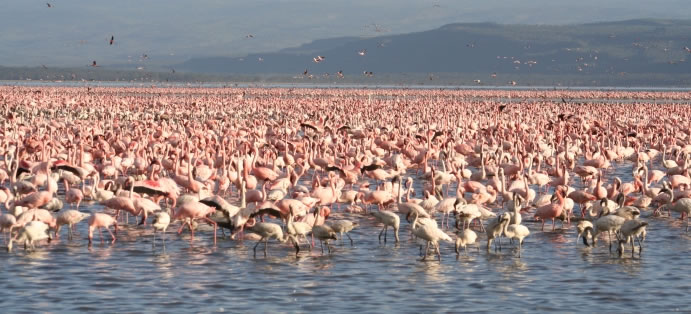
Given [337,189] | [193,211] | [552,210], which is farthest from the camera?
[337,189]

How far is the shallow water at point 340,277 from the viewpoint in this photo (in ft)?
39.9

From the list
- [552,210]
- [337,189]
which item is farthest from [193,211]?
[552,210]

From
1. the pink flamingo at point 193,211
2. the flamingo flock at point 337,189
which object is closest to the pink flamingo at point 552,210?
the flamingo flock at point 337,189

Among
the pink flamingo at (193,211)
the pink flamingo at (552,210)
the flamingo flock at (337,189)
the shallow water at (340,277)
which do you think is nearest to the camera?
the shallow water at (340,277)

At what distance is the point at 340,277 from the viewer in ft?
44.7

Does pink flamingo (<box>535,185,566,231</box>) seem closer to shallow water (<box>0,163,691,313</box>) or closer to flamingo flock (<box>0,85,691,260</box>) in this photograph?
flamingo flock (<box>0,85,691,260</box>)

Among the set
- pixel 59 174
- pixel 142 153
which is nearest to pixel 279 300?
pixel 59 174

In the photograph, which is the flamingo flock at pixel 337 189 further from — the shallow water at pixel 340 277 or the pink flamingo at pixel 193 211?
the shallow water at pixel 340 277

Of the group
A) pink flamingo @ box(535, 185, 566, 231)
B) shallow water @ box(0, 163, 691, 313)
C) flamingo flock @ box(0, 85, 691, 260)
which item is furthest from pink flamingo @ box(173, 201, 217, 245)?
pink flamingo @ box(535, 185, 566, 231)

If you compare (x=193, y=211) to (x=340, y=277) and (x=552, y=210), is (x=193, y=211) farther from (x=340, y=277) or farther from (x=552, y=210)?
(x=552, y=210)

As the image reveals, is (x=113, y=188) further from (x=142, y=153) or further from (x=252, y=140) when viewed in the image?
(x=252, y=140)

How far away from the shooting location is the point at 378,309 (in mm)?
11945

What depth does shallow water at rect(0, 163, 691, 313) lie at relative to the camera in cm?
1216

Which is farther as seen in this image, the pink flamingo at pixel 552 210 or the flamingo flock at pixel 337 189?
the pink flamingo at pixel 552 210
